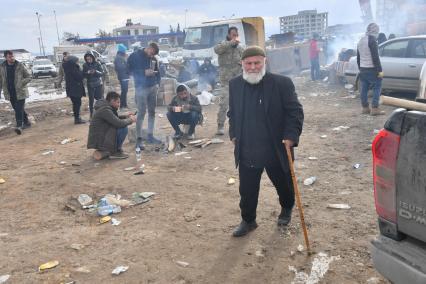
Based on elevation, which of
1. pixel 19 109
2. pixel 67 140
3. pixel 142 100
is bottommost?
pixel 67 140

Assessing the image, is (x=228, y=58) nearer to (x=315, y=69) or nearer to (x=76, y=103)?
(x=76, y=103)

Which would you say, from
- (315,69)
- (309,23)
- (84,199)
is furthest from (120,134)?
(309,23)

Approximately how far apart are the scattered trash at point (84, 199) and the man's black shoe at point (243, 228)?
2.09 m

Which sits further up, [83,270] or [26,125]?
[26,125]

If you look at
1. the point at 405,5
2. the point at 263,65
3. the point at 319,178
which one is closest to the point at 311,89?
the point at 319,178

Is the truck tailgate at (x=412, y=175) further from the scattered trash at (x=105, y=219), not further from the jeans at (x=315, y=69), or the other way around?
the jeans at (x=315, y=69)

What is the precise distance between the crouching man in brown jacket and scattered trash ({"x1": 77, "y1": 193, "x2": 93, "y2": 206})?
1.61 meters

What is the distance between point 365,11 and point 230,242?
27144 millimetres

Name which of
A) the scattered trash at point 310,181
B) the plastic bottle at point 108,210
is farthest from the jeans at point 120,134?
the scattered trash at point 310,181

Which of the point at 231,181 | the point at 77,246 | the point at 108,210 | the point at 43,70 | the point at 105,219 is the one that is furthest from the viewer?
the point at 43,70

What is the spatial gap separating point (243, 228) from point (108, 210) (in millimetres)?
1698

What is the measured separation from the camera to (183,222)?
4.21 m

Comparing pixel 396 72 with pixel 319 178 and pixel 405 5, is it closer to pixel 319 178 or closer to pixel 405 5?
pixel 319 178

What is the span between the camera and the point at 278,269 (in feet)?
10.6
